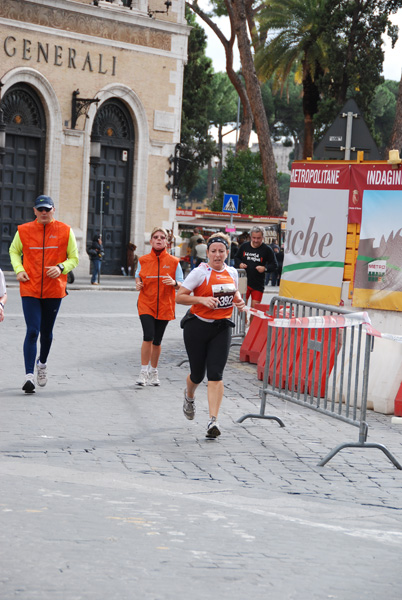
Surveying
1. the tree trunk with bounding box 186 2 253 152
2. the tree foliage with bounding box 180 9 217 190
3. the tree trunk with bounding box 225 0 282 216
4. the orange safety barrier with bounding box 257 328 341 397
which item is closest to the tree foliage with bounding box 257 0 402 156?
the tree trunk with bounding box 225 0 282 216

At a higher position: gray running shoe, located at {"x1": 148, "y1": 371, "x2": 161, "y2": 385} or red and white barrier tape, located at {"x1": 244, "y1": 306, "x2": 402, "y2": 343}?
red and white barrier tape, located at {"x1": 244, "y1": 306, "x2": 402, "y2": 343}

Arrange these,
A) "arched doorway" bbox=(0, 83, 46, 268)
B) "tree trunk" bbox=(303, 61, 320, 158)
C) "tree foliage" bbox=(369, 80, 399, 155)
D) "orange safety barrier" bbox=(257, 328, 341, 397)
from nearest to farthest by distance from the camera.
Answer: "orange safety barrier" bbox=(257, 328, 341, 397)
"arched doorway" bbox=(0, 83, 46, 268)
"tree trunk" bbox=(303, 61, 320, 158)
"tree foliage" bbox=(369, 80, 399, 155)

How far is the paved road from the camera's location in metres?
4.65

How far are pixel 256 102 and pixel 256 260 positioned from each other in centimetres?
2633

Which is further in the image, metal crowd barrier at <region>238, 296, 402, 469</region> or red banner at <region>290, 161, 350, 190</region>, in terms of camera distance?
red banner at <region>290, 161, 350, 190</region>

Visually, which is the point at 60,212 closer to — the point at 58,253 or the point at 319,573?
the point at 58,253

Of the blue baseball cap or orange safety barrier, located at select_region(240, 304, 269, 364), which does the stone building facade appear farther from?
the blue baseball cap

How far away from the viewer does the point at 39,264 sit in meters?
10.2

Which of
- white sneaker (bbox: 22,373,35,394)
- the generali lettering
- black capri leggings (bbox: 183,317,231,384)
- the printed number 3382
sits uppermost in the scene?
the generali lettering

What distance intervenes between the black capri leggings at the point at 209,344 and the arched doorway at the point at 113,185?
75.7 feet

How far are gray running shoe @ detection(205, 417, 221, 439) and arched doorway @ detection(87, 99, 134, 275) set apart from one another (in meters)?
23.5

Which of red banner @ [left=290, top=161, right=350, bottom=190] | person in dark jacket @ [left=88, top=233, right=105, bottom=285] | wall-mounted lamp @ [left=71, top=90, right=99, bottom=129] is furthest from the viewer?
wall-mounted lamp @ [left=71, top=90, right=99, bottom=129]

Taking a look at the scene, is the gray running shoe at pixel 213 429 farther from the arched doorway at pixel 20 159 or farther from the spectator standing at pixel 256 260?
the arched doorway at pixel 20 159

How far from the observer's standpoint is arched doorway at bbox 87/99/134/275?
31.8 m
